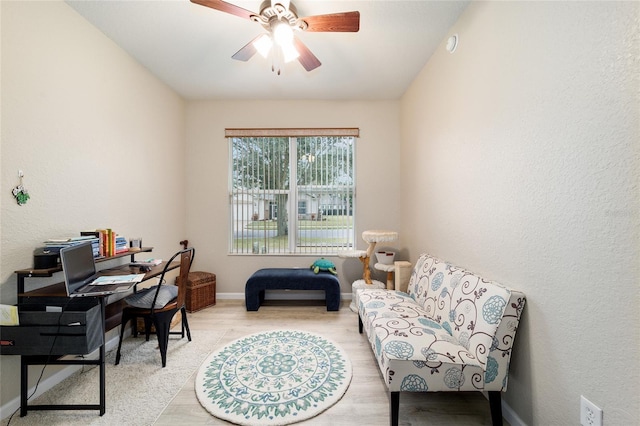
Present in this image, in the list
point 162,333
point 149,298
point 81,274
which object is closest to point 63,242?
point 81,274

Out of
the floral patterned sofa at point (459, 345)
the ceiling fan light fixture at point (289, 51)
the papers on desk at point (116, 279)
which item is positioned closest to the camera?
the floral patterned sofa at point (459, 345)

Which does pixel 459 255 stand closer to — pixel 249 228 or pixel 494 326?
pixel 494 326

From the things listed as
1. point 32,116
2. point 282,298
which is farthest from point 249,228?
point 32,116

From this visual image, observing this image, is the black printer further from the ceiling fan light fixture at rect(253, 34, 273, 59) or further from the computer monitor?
the ceiling fan light fixture at rect(253, 34, 273, 59)

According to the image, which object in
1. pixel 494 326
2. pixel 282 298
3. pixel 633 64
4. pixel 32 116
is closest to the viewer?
pixel 633 64

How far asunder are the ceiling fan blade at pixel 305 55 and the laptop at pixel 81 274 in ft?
7.28

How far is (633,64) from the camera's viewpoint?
93 cm

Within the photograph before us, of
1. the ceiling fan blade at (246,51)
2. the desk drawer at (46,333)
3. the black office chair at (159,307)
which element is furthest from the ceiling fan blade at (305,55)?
the desk drawer at (46,333)

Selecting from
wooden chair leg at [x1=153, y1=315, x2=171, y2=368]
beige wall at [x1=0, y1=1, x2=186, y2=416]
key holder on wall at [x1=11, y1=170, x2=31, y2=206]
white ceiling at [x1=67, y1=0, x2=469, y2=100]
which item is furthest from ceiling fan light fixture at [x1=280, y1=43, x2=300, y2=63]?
wooden chair leg at [x1=153, y1=315, x2=171, y2=368]

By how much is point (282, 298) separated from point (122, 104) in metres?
2.97

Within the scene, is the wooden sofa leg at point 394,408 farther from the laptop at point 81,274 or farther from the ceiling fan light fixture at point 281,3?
the ceiling fan light fixture at point 281,3

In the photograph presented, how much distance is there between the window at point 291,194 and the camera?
12.1ft

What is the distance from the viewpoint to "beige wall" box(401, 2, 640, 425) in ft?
3.16

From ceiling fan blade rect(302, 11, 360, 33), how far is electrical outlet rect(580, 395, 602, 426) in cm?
244
